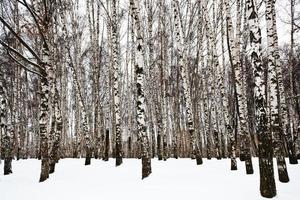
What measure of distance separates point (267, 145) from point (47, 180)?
6.91 metres

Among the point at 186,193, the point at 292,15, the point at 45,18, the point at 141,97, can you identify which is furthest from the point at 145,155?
the point at 292,15

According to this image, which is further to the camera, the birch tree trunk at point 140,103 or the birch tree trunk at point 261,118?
the birch tree trunk at point 140,103

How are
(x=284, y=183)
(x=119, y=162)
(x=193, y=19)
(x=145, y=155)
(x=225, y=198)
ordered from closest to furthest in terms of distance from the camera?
(x=225, y=198) < (x=284, y=183) < (x=145, y=155) < (x=119, y=162) < (x=193, y=19)

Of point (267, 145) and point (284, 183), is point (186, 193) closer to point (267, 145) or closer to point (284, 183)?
point (267, 145)

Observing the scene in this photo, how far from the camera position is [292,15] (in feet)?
45.0

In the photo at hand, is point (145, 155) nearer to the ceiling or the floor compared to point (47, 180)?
nearer to the ceiling

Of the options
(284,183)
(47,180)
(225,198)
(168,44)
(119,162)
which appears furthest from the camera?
(168,44)

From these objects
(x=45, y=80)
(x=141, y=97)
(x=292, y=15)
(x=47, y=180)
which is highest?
(x=292, y=15)

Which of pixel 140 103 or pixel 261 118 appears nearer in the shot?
pixel 261 118

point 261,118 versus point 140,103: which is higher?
point 140,103

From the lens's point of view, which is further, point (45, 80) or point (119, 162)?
point (119, 162)

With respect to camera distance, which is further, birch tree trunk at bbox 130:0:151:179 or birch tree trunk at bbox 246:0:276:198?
birch tree trunk at bbox 130:0:151:179

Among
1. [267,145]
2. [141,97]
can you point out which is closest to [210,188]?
[267,145]

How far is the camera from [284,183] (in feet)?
22.2
